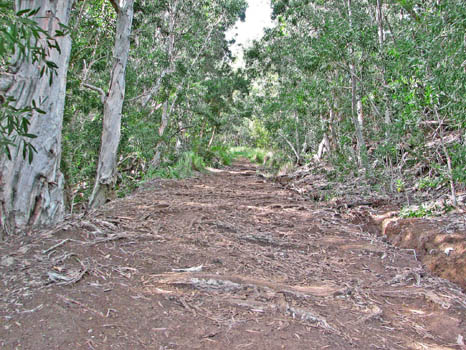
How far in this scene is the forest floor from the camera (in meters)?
1.90

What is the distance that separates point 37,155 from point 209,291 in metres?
2.16

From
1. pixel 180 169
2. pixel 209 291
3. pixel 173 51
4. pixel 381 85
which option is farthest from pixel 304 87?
pixel 209 291

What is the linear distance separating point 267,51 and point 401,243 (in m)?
14.0

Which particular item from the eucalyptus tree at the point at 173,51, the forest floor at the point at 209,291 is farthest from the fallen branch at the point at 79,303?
the eucalyptus tree at the point at 173,51

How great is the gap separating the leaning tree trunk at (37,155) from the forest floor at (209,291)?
0.77 ft

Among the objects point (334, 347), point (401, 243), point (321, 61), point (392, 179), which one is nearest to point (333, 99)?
point (321, 61)

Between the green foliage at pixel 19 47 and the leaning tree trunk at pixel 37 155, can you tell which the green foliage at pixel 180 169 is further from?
the green foliage at pixel 19 47

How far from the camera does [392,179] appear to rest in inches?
263

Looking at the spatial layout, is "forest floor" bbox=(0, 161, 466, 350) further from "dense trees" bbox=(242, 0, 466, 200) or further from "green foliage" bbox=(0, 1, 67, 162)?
"dense trees" bbox=(242, 0, 466, 200)

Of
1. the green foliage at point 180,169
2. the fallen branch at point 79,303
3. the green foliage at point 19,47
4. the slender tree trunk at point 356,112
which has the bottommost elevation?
the fallen branch at point 79,303

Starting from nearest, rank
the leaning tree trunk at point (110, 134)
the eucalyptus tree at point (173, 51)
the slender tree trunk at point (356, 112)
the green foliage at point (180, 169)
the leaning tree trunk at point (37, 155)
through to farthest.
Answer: the leaning tree trunk at point (37, 155)
the leaning tree trunk at point (110, 134)
the slender tree trunk at point (356, 112)
the green foliage at point (180, 169)
the eucalyptus tree at point (173, 51)

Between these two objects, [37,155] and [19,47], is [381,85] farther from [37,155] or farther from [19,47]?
[19,47]

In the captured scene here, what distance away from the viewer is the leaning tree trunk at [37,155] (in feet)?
10.2

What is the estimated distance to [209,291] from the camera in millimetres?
2479
